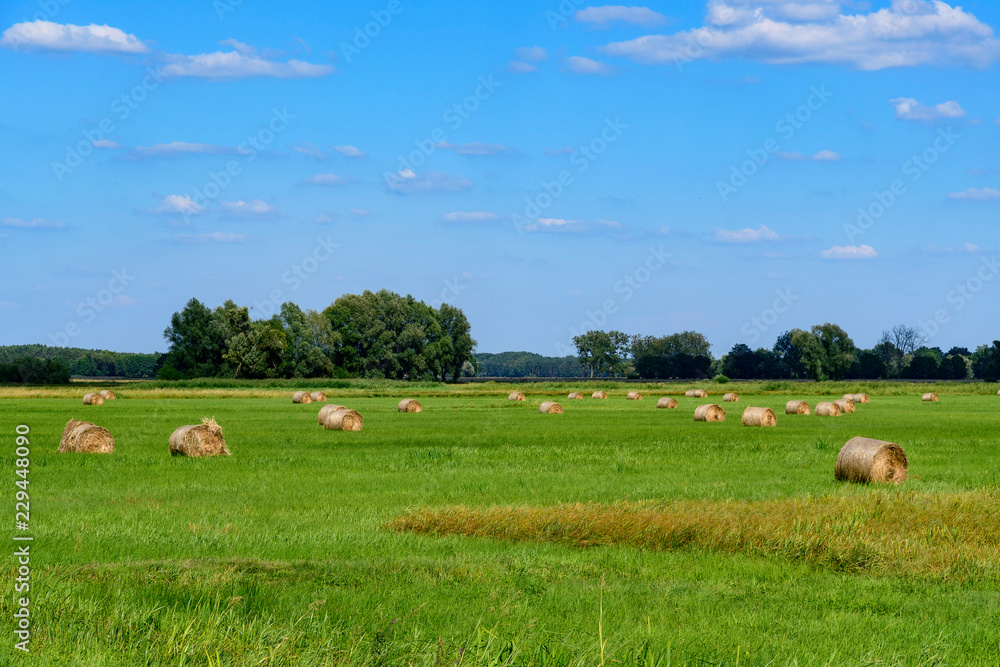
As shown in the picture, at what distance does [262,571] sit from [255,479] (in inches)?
471

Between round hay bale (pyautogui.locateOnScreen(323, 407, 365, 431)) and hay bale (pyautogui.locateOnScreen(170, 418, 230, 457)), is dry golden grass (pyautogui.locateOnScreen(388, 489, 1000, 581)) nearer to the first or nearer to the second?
hay bale (pyautogui.locateOnScreen(170, 418, 230, 457))

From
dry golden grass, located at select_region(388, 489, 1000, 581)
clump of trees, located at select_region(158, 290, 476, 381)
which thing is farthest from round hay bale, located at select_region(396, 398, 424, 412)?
clump of trees, located at select_region(158, 290, 476, 381)

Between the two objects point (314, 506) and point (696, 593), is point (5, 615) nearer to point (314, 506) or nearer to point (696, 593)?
point (696, 593)

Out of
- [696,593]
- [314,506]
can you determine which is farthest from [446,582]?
[314,506]

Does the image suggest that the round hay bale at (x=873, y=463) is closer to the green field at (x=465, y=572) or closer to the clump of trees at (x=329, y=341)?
the green field at (x=465, y=572)

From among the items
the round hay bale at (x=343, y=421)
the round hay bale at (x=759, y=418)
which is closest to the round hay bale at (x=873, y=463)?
the round hay bale at (x=759, y=418)

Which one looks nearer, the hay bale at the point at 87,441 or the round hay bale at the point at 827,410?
the hay bale at the point at 87,441

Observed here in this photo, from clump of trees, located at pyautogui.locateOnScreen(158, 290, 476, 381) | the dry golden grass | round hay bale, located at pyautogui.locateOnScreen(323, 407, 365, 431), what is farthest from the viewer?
clump of trees, located at pyautogui.locateOnScreen(158, 290, 476, 381)

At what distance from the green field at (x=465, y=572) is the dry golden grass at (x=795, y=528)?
0.26ft

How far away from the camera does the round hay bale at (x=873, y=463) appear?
2198 centimetres

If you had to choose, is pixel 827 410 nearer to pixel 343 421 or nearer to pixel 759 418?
pixel 759 418

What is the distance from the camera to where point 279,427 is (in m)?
41.7

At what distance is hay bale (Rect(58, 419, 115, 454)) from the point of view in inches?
1121

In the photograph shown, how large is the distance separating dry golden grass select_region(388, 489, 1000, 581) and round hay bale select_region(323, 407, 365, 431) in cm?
2353
